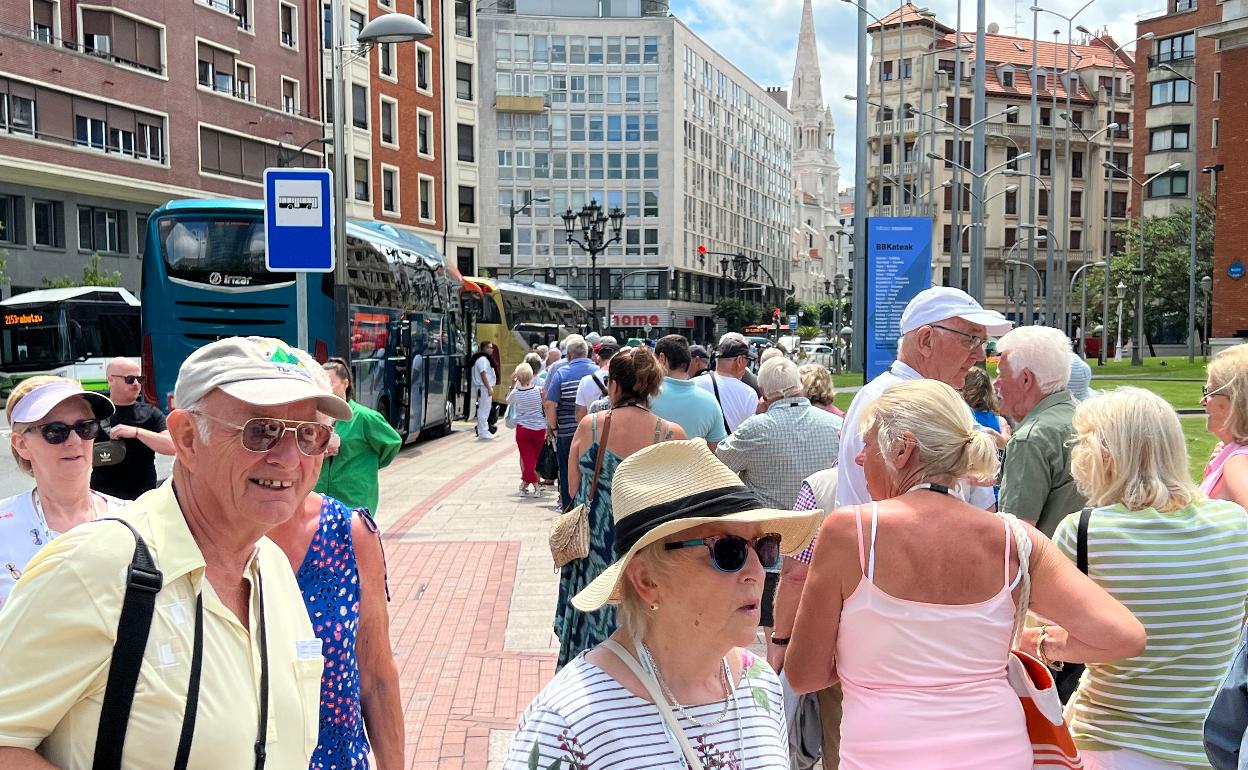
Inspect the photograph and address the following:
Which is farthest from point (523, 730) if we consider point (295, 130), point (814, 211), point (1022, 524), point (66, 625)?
point (814, 211)

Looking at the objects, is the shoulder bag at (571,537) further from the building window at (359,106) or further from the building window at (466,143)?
the building window at (466,143)

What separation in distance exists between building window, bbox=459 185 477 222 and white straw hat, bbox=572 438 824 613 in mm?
60892

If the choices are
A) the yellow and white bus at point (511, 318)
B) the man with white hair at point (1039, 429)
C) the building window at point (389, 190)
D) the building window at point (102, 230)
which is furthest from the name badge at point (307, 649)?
the building window at point (389, 190)

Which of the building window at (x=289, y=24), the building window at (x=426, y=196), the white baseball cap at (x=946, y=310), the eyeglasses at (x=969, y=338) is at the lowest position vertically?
the eyeglasses at (x=969, y=338)

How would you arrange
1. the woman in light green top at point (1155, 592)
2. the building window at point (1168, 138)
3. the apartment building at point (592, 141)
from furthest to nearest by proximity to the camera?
the apartment building at point (592, 141)
the building window at point (1168, 138)
the woman in light green top at point (1155, 592)

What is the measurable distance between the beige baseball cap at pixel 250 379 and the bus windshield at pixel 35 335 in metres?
33.5

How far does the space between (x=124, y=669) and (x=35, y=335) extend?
3431cm

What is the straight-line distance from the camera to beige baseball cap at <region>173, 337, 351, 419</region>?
7.94 ft

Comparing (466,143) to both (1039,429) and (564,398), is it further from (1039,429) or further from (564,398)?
(1039,429)

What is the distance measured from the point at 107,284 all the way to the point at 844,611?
40979mm

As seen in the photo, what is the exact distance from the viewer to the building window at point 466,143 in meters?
61.1

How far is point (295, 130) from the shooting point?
157 feet

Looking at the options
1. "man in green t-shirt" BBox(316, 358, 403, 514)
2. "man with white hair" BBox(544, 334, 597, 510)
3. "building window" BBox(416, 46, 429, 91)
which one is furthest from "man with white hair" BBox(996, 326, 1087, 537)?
"building window" BBox(416, 46, 429, 91)

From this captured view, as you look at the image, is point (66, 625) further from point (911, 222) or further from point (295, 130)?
point (295, 130)
